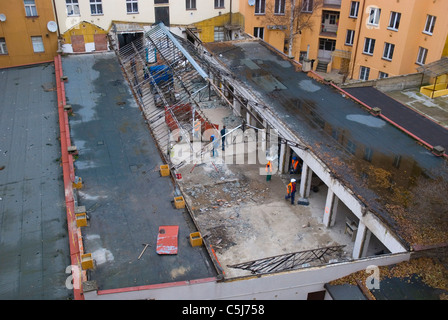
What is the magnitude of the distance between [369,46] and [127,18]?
2214cm

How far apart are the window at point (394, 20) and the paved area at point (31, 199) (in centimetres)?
2785

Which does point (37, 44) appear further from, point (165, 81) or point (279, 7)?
point (279, 7)

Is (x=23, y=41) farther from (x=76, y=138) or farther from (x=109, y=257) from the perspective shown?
(x=109, y=257)

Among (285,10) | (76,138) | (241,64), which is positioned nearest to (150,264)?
(76,138)

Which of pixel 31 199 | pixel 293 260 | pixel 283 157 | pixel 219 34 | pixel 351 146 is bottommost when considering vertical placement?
pixel 293 260

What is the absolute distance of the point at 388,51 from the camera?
37.3m

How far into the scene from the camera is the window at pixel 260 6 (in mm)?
40750

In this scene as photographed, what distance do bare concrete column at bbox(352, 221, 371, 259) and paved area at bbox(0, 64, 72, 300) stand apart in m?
12.5

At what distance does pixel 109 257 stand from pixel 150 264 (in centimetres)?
156

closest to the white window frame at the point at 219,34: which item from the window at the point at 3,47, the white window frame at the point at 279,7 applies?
the white window frame at the point at 279,7

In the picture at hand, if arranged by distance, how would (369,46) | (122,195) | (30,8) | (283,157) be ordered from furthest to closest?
(369,46) < (30,8) < (283,157) < (122,195)

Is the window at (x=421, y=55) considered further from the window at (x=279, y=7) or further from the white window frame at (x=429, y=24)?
the window at (x=279, y=7)

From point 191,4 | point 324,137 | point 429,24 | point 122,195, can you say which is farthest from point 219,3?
point 122,195

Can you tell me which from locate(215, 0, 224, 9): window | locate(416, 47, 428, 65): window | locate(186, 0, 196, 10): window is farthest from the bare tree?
locate(416, 47, 428, 65): window
